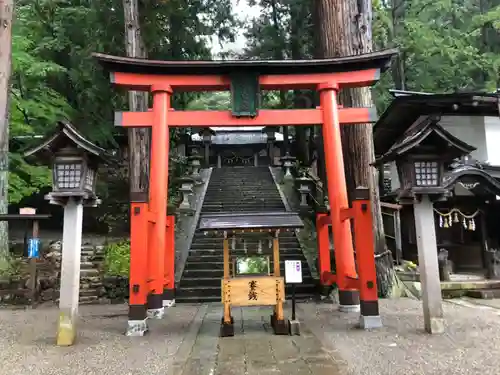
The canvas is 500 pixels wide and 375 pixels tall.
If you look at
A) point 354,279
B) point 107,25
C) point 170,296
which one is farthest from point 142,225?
point 107,25

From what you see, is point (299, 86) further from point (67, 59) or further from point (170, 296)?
point (67, 59)

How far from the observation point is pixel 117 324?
773 cm

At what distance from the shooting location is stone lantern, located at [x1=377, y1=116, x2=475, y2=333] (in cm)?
638

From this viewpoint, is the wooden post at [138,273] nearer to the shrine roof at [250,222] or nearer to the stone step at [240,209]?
the shrine roof at [250,222]

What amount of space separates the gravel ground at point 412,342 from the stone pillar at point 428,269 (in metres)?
0.25

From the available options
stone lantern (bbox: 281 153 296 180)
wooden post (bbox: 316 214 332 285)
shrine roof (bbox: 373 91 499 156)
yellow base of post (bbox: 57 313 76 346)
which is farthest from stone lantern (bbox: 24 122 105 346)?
stone lantern (bbox: 281 153 296 180)

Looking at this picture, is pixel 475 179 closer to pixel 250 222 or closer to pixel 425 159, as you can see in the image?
pixel 425 159

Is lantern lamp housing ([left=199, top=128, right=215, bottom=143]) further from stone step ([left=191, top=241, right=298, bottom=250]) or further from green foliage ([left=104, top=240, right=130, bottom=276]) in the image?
green foliage ([left=104, top=240, right=130, bottom=276])

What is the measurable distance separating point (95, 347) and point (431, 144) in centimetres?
633

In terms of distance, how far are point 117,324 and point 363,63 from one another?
7437 millimetres

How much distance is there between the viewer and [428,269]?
6.50 m

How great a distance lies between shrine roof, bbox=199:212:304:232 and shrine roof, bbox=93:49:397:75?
3395 millimetres

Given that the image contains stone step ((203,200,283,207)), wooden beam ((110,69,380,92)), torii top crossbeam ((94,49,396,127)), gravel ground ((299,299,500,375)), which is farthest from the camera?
stone step ((203,200,283,207))

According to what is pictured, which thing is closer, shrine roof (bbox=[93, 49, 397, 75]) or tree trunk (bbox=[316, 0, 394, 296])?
shrine roof (bbox=[93, 49, 397, 75])
